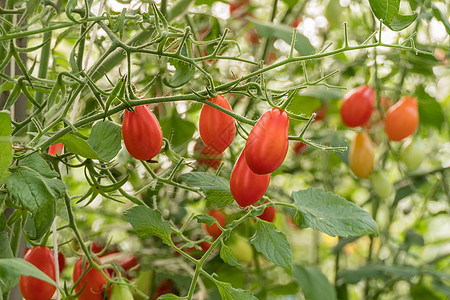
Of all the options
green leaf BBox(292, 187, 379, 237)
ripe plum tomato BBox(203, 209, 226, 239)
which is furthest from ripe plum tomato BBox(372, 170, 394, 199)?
green leaf BBox(292, 187, 379, 237)

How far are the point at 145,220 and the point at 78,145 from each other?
0.33ft

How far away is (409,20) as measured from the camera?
370mm

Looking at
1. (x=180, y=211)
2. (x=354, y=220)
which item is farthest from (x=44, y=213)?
(x=180, y=211)

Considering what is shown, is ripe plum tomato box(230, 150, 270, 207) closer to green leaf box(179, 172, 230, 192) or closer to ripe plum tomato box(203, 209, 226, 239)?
green leaf box(179, 172, 230, 192)

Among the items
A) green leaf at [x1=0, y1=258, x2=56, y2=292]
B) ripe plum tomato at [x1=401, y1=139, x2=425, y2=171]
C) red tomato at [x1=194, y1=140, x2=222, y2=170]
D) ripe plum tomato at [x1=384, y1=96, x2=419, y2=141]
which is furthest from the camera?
ripe plum tomato at [x1=401, y1=139, x2=425, y2=171]

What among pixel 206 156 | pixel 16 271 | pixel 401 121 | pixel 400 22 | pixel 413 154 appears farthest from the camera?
pixel 413 154

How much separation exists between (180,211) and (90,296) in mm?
260

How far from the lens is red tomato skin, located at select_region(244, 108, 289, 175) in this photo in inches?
13.8

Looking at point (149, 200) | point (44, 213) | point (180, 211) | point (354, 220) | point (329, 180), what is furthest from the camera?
point (329, 180)

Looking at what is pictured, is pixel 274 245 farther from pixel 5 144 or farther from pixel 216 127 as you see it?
pixel 5 144

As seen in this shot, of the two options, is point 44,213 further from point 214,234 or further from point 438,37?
point 438,37

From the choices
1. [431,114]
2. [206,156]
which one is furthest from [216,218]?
[431,114]

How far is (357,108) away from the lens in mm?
737

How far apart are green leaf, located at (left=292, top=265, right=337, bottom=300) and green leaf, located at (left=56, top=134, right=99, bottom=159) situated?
1.32ft
